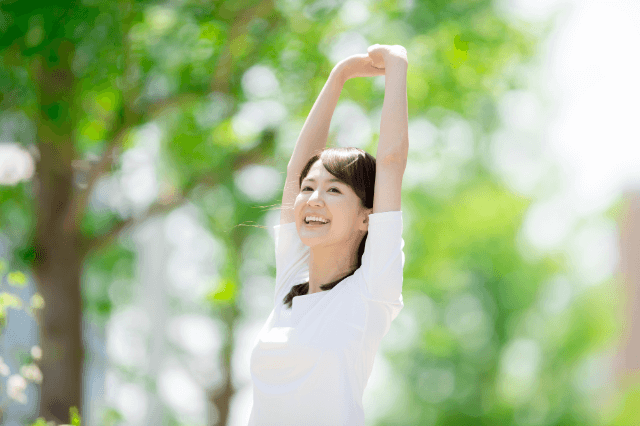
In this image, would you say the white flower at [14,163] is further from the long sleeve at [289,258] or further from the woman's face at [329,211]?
the woman's face at [329,211]

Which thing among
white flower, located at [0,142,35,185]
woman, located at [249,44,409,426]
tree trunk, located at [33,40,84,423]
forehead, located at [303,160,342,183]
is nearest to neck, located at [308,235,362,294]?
woman, located at [249,44,409,426]

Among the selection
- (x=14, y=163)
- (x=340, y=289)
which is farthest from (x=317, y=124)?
(x=14, y=163)

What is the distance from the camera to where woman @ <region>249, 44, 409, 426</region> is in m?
1.79

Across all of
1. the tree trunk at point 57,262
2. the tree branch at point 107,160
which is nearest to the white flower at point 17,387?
the tree trunk at point 57,262

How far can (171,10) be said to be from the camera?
5301mm

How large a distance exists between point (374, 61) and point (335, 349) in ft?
3.44

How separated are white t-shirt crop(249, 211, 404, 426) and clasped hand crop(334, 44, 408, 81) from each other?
0.57 meters

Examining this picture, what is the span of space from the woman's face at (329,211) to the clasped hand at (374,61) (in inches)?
17.6

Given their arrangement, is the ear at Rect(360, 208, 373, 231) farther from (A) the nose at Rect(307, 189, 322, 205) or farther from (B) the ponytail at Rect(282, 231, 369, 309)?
(A) the nose at Rect(307, 189, 322, 205)

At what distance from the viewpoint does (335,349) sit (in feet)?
5.87

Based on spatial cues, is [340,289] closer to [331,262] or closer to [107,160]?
[331,262]

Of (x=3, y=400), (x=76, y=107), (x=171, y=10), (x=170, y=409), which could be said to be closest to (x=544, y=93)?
(x=171, y=10)

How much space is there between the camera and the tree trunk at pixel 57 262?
5277 millimetres

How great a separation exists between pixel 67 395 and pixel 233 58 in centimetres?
353
